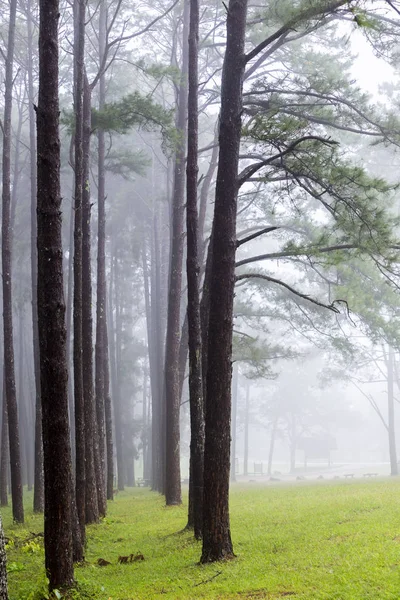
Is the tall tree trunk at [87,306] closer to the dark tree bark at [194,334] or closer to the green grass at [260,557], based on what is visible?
the green grass at [260,557]

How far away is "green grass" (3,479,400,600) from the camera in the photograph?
665cm

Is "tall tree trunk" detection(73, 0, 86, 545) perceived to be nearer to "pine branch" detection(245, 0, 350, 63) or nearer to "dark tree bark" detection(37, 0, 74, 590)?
"dark tree bark" detection(37, 0, 74, 590)

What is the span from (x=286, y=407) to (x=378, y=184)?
43632 millimetres

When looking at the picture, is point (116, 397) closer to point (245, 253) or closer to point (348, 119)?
point (245, 253)

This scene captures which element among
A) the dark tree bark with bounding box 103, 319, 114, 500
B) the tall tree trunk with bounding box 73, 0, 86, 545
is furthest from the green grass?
the dark tree bark with bounding box 103, 319, 114, 500

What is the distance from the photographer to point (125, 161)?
17812 mm

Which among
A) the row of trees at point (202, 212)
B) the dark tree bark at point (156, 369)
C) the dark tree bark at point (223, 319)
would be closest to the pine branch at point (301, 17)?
the row of trees at point (202, 212)

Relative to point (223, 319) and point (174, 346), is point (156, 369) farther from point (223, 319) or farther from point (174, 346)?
point (223, 319)

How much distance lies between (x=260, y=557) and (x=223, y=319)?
290 centimetres

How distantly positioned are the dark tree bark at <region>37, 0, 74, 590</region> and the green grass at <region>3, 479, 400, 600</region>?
0.48 metres

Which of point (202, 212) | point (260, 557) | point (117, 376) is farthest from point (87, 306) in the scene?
point (117, 376)

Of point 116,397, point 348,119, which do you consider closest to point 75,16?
point 348,119

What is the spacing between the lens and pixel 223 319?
29.0ft

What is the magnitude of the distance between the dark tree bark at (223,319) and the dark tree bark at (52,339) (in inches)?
83.7
